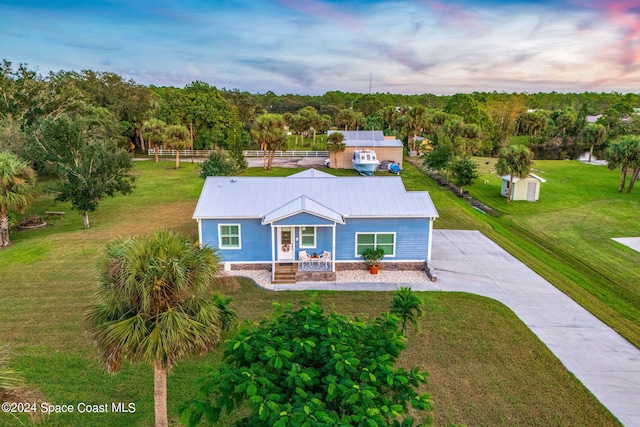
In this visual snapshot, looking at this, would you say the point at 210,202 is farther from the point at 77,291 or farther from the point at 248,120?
the point at 248,120

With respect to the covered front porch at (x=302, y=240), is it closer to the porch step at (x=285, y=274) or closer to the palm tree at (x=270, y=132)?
the porch step at (x=285, y=274)

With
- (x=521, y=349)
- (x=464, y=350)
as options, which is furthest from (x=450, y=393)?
(x=521, y=349)

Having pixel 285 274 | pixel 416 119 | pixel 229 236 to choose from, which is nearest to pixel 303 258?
pixel 285 274

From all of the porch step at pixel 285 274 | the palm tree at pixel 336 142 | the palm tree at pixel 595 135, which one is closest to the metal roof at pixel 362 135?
the palm tree at pixel 336 142

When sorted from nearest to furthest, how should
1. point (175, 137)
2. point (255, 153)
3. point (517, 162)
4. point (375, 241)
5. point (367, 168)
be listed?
point (375, 241) → point (517, 162) → point (367, 168) → point (175, 137) → point (255, 153)

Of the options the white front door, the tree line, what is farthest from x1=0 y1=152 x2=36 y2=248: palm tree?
the white front door

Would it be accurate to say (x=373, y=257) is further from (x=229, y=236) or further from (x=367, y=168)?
(x=367, y=168)
